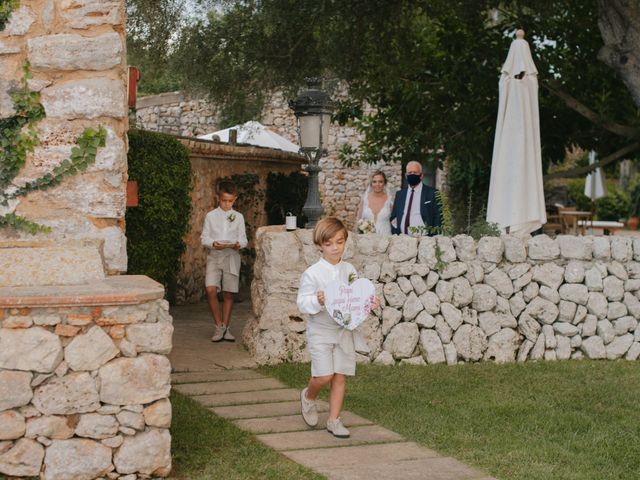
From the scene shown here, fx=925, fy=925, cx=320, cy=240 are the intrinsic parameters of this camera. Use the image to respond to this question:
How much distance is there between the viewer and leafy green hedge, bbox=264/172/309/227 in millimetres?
14133

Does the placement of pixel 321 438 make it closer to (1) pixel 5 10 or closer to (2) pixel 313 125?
(1) pixel 5 10

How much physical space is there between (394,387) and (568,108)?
815cm

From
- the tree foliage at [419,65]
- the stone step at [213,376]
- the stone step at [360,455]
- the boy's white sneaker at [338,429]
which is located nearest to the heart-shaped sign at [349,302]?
the boy's white sneaker at [338,429]

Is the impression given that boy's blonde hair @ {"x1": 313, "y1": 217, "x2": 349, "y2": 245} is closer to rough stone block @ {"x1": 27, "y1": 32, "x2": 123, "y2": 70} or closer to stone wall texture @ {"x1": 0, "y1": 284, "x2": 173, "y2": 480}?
stone wall texture @ {"x1": 0, "y1": 284, "x2": 173, "y2": 480}

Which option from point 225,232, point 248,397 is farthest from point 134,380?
point 225,232

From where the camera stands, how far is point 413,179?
30.4 ft

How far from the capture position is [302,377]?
730cm

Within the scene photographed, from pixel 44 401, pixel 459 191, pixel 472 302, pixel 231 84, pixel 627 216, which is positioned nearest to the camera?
pixel 44 401

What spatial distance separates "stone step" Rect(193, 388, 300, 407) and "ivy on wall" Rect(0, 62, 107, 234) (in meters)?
1.80

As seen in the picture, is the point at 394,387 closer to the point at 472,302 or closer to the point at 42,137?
→ the point at 472,302

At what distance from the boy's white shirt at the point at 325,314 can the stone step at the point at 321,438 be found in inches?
21.0

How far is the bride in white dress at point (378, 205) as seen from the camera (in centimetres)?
956

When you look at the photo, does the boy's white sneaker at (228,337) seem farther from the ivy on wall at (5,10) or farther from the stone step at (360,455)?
the ivy on wall at (5,10)

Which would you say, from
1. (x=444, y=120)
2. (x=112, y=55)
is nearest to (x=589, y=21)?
(x=444, y=120)
